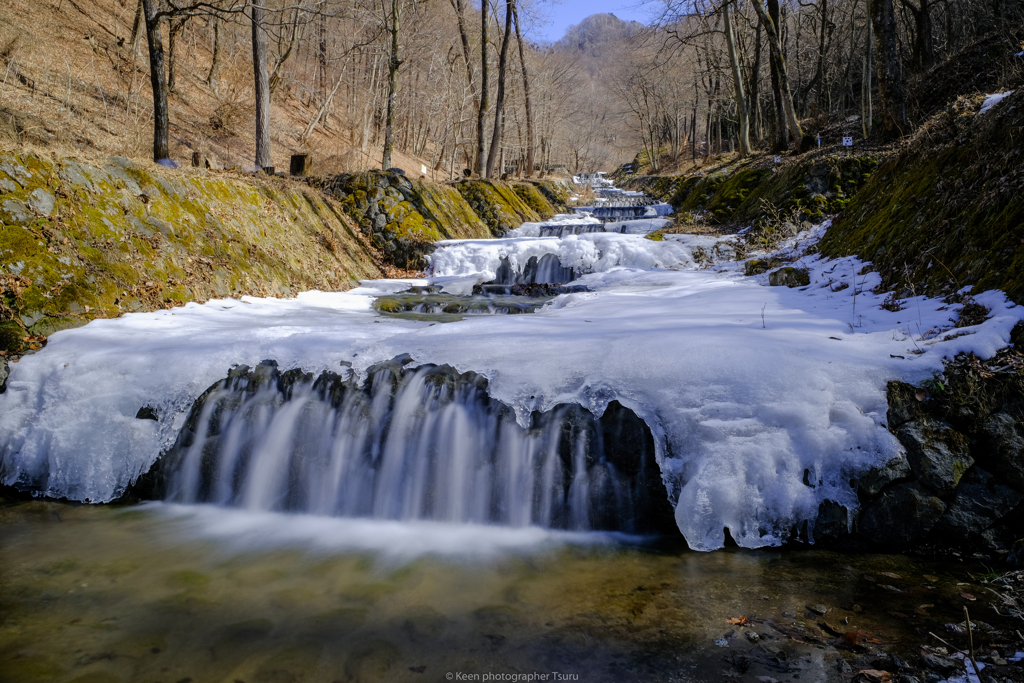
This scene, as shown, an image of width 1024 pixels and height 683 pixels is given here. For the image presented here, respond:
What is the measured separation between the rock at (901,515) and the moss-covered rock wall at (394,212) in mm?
9761

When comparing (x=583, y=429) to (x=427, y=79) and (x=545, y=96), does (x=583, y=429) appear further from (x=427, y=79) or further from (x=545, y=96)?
(x=545, y=96)

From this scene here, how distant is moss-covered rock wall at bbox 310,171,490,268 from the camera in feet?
39.7

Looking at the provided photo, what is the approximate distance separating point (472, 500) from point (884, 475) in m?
2.84

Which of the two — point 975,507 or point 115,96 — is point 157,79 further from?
point 975,507

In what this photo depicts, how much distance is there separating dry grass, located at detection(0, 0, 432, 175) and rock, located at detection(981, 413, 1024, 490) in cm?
956

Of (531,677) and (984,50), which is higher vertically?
(984,50)

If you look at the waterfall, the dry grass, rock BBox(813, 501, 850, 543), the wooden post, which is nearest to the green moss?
the dry grass

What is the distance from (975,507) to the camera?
3549 millimetres

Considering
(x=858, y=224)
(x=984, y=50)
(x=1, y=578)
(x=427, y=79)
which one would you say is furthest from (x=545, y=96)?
(x=1, y=578)

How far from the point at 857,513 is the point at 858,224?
5607 millimetres

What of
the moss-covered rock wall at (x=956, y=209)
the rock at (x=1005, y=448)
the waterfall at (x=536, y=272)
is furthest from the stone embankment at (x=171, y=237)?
the moss-covered rock wall at (x=956, y=209)

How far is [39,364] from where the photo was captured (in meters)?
5.08

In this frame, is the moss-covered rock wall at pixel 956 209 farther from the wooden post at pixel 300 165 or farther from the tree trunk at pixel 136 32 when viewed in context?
the tree trunk at pixel 136 32

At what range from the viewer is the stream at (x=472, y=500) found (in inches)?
A: 111
